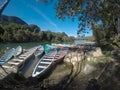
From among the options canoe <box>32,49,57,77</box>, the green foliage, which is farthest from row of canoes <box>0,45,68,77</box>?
the green foliage

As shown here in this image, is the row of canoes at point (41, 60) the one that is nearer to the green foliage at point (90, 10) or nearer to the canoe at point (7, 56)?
the canoe at point (7, 56)

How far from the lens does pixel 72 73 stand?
12.0m

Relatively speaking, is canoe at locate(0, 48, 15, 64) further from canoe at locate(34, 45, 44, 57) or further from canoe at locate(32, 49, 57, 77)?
canoe at locate(32, 49, 57, 77)

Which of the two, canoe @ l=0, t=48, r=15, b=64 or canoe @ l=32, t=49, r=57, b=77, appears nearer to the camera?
canoe @ l=32, t=49, r=57, b=77

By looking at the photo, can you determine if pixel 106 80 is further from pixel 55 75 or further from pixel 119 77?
pixel 55 75

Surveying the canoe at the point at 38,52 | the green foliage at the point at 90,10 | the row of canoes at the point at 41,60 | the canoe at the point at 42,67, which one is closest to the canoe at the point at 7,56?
the row of canoes at the point at 41,60

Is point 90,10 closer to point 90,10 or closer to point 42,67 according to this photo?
point 90,10

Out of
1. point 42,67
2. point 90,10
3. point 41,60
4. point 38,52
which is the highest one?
point 90,10

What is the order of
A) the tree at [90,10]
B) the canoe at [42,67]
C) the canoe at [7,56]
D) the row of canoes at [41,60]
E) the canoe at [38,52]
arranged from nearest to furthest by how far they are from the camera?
1. the tree at [90,10]
2. the canoe at [42,67]
3. the row of canoes at [41,60]
4. the canoe at [7,56]
5. the canoe at [38,52]

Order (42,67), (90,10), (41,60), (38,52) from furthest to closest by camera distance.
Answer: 1. (38,52)
2. (41,60)
3. (42,67)
4. (90,10)

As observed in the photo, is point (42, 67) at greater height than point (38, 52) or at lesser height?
lesser

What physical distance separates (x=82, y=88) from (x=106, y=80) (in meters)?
1.69

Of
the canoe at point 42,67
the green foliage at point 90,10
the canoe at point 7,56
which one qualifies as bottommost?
the canoe at point 42,67

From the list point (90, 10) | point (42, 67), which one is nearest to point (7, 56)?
point (42, 67)
